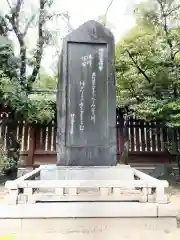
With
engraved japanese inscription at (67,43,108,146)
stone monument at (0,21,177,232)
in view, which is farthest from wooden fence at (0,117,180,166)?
engraved japanese inscription at (67,43,108,146)

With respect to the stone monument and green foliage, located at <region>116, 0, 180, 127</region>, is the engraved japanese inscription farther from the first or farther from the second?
green foliage, located at <region>116, 0, 180, 127</region>

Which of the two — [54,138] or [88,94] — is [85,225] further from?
[54,138]

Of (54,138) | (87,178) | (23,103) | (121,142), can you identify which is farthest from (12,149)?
(87,178)

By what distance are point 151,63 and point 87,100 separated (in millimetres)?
3233

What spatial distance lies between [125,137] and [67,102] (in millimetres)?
4517

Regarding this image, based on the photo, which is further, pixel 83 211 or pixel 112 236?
pixel 83 211

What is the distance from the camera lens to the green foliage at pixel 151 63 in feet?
23.2

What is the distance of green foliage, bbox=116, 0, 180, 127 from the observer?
707 centimetres

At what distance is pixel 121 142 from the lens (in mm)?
9047

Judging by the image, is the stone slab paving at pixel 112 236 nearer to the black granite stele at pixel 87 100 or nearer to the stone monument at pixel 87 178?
the stone monument at pixel 87 178

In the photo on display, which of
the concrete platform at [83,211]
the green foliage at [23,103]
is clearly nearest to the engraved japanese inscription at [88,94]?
the concrete platform at [83,211]

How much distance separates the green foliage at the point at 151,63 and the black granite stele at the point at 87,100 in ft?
7.61

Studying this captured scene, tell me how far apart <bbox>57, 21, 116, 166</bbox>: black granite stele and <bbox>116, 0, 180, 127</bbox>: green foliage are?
232 centimetres

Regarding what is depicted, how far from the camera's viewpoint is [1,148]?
25.6 ft
